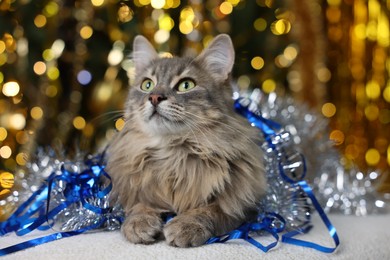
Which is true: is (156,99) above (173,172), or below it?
above

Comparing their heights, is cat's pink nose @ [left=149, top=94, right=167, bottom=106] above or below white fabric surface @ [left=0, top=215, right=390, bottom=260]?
above

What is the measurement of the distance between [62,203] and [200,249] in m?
0.47

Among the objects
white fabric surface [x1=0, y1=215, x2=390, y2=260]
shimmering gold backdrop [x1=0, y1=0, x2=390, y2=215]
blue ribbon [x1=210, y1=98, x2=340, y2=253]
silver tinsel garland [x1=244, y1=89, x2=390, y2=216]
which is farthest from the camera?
shimmering gold backdrop [x1=0, y1=0, x2=390, y2=215]

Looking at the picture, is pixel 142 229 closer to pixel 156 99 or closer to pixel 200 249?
pixel 200 249

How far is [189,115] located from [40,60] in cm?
111

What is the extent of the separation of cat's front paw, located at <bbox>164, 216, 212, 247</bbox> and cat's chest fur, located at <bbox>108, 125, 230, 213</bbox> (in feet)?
0.35

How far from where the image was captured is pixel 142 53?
142cm

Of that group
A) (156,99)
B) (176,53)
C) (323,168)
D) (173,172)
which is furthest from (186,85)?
(176,53)

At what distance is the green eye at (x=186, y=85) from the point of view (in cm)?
124

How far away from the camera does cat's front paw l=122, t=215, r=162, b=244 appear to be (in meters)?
1.09

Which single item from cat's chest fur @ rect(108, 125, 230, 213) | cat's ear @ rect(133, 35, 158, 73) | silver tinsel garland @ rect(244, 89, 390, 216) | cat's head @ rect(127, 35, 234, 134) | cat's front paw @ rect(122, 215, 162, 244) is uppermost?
cat's ear @ rect(133, 35, 158, 73)

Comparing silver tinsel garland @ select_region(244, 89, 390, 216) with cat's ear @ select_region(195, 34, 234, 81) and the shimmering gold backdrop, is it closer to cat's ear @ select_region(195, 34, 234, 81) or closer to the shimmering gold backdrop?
the shimmering gold backdrop

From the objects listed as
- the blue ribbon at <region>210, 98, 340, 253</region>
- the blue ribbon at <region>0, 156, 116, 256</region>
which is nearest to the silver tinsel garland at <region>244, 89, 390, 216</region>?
the blue ribbon at <region>210, 98, 340, 253</region>

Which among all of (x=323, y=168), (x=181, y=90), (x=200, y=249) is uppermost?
A: (x=181, y=90)
